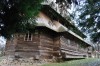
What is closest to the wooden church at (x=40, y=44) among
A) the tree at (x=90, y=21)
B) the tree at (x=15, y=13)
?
the tree at (x=90, y=21)

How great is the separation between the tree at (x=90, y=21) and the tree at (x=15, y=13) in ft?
30.6

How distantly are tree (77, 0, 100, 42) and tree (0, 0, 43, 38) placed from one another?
932cm

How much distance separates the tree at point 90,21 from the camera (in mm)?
16125

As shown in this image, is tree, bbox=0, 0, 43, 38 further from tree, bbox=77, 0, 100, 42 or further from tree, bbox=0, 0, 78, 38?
tree, bbox=77, 0, 100, 42

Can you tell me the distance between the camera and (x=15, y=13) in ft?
22.8

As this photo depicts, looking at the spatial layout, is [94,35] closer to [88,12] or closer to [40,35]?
[88,12]

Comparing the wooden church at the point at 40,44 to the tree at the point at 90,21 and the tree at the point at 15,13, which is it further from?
the tree at the point at 15,13

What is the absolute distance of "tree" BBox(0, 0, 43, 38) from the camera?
21.6 feet

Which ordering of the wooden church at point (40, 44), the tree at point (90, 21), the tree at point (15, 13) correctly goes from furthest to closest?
the wooden church at point (40, 44)
the tree at point (90, 21)
the tree at point (15, 13)

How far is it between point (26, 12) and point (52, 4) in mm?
1225

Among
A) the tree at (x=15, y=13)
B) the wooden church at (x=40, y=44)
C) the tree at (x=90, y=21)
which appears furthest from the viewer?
the wooden church at (x=40, y=44)

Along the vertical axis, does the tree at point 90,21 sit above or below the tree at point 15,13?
above

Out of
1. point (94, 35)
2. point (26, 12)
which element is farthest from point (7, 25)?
point (94, 35)

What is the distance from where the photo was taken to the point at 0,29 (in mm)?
7070
